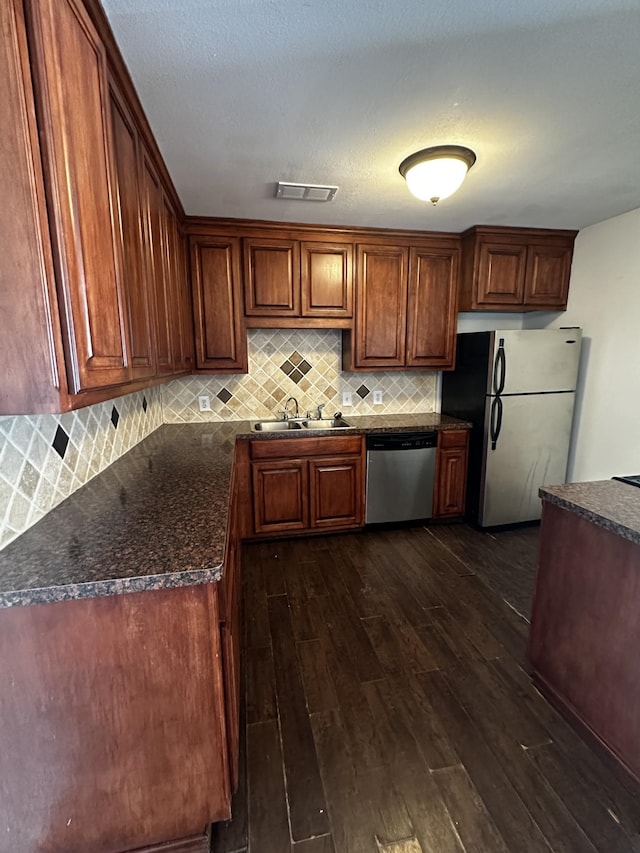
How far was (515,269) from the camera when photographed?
3.01 metres

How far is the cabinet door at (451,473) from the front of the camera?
308cm

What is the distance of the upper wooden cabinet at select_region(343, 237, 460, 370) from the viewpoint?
117 inches

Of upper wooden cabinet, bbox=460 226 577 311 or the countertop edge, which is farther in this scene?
upper wooden cabinet, bbox=460 226 577 311

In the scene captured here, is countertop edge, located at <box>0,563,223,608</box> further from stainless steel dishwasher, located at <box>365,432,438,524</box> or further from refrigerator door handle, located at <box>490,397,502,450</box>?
refrigerator door handle, located at <box>490,397,502,450</box>

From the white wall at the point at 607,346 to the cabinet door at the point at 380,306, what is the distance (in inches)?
54.9

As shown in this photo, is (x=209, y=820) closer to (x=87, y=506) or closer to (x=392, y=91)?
(x=87, y=506)

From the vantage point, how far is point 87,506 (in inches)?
53.1

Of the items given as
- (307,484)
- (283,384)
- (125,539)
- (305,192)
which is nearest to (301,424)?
(283,384)

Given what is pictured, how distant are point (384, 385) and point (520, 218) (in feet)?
5.20

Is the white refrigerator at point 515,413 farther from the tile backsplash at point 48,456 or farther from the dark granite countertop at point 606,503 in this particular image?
the tile backsplash at point 48,456

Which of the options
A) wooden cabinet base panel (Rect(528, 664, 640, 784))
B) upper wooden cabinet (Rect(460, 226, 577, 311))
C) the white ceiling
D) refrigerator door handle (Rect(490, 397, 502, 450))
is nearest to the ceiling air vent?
the white ceiling

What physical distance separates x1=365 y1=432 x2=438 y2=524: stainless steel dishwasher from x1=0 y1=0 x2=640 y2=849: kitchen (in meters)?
0.57

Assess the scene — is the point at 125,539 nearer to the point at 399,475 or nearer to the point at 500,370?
the point at 399,475

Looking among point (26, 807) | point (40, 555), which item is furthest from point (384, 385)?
point (26, 807)
